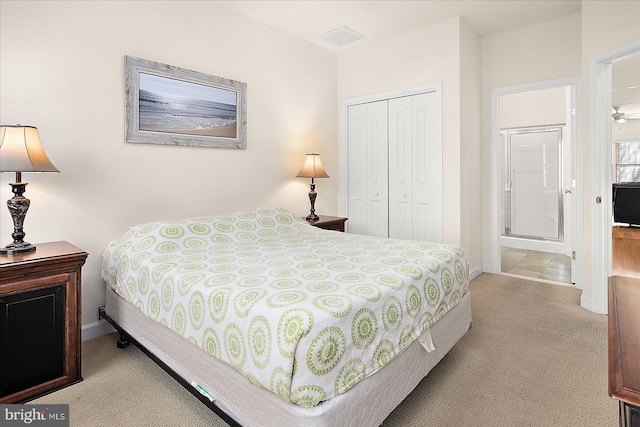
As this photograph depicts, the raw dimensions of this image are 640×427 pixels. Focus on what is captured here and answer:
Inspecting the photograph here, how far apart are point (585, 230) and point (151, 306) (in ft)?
11.1

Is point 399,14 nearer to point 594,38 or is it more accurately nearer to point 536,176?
point 594,38

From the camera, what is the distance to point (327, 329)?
1.30m

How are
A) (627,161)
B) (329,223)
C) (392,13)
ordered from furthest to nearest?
(627,161)
(329,223)
(392,13)

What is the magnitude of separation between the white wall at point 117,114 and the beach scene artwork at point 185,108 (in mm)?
156

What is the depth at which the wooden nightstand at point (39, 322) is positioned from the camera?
183 cm

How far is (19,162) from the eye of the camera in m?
1.93

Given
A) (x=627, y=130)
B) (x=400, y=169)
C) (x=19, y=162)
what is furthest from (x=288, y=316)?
(x=627, y=130)

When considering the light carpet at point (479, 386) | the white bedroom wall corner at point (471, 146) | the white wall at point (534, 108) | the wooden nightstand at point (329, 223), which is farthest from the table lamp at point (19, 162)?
the white wall at point (534, 108)

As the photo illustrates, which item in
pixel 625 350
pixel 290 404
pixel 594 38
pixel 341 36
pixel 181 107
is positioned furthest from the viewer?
pixel 341 36

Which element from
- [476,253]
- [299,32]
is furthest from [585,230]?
[299,32]

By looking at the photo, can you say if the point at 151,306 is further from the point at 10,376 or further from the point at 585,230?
the point at 585,230

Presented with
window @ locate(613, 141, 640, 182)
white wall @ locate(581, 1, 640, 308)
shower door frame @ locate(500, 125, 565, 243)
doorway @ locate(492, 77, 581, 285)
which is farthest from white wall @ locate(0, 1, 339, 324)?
window @ locate(613, 141, 640, 182)

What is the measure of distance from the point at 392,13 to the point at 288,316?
3280 millimetres

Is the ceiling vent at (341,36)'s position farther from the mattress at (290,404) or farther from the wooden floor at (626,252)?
the wooden floor at (626,252)
